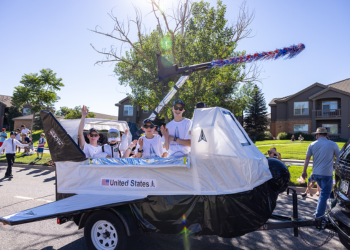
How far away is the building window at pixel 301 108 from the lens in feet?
116

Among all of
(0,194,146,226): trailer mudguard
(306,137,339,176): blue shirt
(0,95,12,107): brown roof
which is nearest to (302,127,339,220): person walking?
(306,137,339,176): blue shirt

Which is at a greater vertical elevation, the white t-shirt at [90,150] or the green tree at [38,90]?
the green tree at [38,90]

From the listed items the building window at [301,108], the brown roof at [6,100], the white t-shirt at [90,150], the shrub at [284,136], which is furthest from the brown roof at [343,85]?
the brown roof at [6,100]

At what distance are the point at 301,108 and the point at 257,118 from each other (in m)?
6.54

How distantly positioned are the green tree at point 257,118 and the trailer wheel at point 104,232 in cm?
3690

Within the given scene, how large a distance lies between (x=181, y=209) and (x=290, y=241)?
2311 mm

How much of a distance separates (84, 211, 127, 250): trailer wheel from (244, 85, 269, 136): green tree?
36898 mm

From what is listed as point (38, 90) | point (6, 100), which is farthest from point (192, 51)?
point (6, 100)

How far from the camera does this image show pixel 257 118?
128 ft

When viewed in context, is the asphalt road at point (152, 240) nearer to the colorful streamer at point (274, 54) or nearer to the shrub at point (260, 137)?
the colorful streamer at point (274, 54)

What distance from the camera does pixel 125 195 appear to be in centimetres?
331

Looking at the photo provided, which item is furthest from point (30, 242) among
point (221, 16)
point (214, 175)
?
point (221, 16)

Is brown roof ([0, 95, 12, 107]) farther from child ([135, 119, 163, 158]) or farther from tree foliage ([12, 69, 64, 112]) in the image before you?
child ([135, 119, 163, 158])

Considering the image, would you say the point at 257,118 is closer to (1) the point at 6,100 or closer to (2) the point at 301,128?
(2) the point at 301,128
